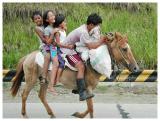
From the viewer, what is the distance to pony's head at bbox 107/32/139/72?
8.49 m

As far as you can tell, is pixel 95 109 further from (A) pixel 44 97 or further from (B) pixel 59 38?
(B) pixel 59 38

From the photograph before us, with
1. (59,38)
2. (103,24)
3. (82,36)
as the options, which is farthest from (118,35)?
(103,24)

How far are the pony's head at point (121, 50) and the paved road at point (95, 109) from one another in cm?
103

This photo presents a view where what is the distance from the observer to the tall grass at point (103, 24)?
1221 cm

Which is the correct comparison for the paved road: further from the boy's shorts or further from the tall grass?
the tall grass

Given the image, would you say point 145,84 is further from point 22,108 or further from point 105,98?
point 22,108

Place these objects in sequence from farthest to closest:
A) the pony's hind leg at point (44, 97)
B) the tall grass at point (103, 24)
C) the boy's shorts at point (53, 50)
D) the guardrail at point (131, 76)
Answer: the tall grass at point (103, 24)
the guardrail at point (131, 76)
the pony's hind leg at point (44, 97)
the boy's shorts at point (53, 50)

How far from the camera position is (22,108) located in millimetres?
9102

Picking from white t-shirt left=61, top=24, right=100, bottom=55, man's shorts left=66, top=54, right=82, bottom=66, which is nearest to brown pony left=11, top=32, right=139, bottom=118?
man's shorts left=66, top=54, right=82, bottom=66

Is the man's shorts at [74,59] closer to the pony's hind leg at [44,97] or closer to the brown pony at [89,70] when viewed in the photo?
the brown pony at [89,70]

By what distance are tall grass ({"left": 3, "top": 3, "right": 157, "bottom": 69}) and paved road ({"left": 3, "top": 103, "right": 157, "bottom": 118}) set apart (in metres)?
2.26

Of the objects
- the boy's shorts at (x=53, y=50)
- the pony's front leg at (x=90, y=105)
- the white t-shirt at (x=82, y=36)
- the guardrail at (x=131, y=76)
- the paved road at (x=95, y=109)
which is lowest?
the paved road at (x=95, y=109)

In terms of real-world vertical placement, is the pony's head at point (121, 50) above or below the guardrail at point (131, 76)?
above

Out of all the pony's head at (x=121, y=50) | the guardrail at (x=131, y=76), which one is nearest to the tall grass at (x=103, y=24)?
the guardrail at (x=131, y=76)
